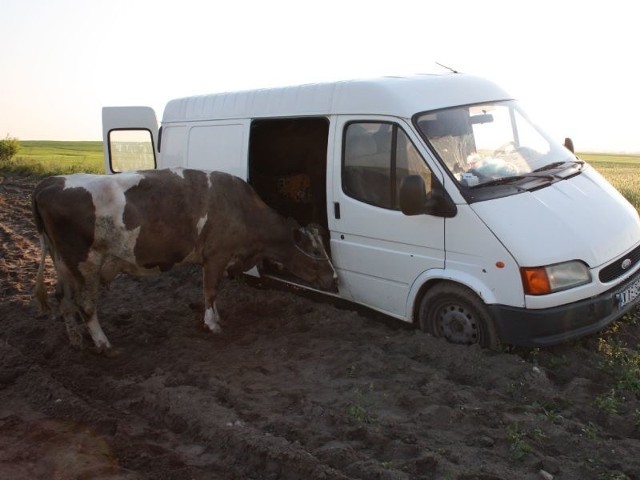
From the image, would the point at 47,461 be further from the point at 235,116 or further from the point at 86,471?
the point at 235,116

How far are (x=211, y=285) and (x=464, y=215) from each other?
2.83 meters

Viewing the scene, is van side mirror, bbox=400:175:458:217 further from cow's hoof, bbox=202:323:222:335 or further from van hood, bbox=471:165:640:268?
cow's hoof, bbox=202:323:222:335

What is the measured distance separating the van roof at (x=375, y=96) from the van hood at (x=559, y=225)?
1149 millimetres

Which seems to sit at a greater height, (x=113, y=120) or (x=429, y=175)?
(x=113, y=120)

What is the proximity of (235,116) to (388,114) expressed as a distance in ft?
8.12

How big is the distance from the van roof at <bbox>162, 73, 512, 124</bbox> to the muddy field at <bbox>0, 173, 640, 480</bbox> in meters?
2.03

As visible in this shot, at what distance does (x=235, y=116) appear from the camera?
25.1 ft

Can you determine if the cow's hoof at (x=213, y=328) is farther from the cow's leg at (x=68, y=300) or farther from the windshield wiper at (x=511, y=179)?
the windshield wiper at (x=511, y=179)

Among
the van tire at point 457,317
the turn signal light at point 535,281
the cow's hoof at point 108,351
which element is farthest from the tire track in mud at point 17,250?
the turn signal light at point 535,281

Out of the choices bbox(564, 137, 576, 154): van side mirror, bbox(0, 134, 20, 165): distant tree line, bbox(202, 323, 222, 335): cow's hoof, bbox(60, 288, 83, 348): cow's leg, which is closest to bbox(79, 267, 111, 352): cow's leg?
bbox(60, 288, 83, 348): cow's leg

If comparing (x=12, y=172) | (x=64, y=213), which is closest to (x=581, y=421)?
(x=64, y=213)

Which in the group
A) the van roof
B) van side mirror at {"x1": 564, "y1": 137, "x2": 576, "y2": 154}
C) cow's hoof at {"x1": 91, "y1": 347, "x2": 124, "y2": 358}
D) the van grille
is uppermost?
the van roof

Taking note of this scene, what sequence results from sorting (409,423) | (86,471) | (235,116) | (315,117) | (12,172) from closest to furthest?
(86,471) < (409,423) < (315,117) < (235,116) < (12,172)

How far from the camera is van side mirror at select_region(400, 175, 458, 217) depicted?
5219 millimetres
